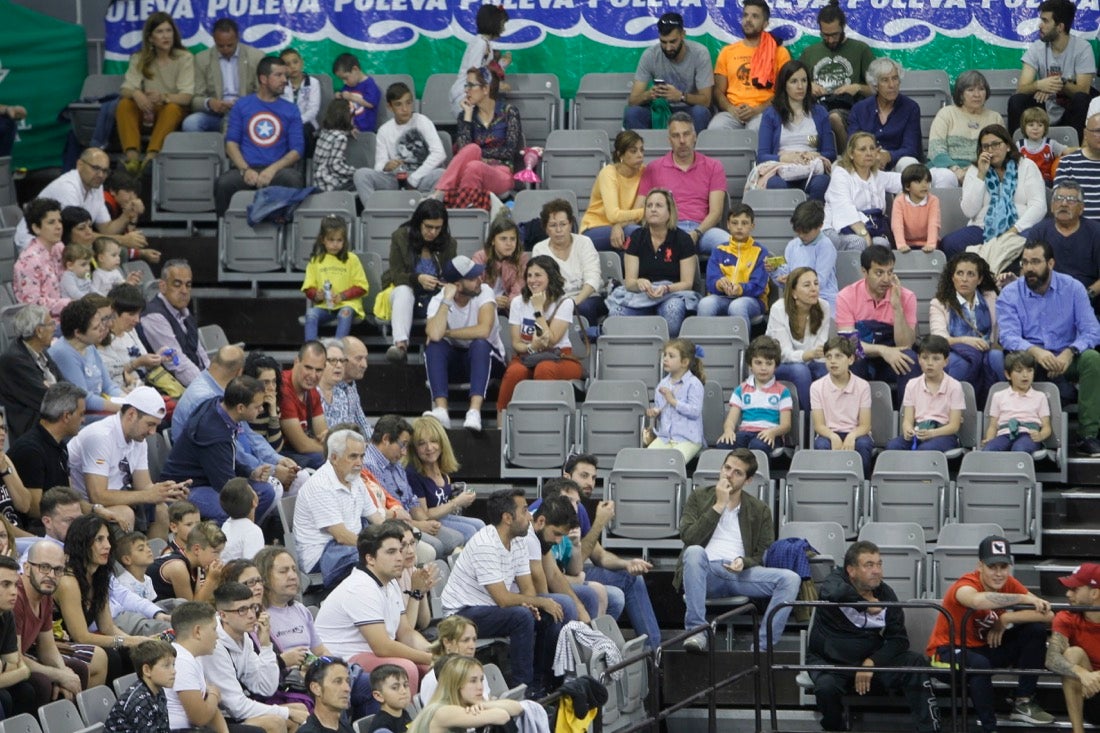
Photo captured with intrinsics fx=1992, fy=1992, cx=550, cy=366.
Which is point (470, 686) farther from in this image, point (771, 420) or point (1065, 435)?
point (1065, 435)

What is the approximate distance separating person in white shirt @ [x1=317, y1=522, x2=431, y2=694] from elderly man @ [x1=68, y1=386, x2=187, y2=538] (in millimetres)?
1239

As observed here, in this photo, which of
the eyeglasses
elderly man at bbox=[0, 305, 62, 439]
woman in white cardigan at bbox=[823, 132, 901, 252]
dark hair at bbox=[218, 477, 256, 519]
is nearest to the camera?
the eyeglasses

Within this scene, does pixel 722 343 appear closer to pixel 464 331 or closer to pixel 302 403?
pixel 464 331

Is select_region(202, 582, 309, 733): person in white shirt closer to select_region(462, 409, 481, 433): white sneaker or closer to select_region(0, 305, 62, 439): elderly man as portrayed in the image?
select_region(0, 305, 62, 439): elderly man

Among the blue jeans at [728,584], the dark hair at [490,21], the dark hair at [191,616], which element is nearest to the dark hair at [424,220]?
the dark hair at [490,21]

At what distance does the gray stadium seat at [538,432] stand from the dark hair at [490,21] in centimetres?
315

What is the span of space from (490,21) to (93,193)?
2.96 meters

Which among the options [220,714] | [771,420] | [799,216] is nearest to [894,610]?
[771,420]

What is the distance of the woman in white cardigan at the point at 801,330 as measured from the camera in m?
11.8

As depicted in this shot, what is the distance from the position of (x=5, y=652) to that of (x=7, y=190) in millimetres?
6803

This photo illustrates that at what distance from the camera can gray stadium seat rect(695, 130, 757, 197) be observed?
1359 centimetres

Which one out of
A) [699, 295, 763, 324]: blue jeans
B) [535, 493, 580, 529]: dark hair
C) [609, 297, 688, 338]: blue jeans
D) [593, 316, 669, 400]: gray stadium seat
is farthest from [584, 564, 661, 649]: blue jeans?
[699, 295, 763, 324]: blue jeans

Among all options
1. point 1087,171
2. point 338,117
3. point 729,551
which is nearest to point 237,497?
point 729,551

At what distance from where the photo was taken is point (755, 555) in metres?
10.8
